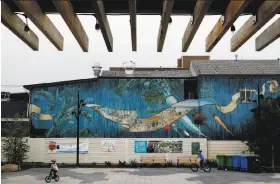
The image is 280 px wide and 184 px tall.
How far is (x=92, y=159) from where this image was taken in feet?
107

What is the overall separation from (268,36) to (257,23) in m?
0.61

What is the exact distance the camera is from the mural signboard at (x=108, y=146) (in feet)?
107

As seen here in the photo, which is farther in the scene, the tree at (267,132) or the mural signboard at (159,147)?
the mural signboard at (159,147)

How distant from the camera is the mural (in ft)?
108

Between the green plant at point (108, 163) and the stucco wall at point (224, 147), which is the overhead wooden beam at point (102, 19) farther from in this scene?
the stucco wall at point (224, 147)

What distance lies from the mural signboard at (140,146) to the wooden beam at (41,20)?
2875cm

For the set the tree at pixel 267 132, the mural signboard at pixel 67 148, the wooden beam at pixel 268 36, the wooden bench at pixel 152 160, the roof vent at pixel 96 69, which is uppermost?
the roof vent at pixel 96 69

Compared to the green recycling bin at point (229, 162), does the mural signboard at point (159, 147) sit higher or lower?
higher

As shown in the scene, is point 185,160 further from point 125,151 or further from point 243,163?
point 243,163

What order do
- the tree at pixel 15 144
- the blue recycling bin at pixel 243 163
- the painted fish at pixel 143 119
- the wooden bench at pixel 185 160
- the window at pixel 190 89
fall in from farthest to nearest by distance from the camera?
1. the window at pixel 190 89
2. the painted fish at pixel 143 119
3. the wooden bench at pixel 185 160
4. the tree at pixel 15 144
5. the blue recycling bin at pixel 243 163

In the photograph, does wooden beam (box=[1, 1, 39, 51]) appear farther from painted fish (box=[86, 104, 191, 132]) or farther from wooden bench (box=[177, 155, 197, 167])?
painted fish (box=[86, 104, 191, 132])

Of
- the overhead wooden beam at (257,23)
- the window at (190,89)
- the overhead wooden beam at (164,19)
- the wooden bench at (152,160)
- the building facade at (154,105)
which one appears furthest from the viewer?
the window at (190,89)

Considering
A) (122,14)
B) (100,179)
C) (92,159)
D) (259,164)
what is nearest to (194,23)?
(122,14)

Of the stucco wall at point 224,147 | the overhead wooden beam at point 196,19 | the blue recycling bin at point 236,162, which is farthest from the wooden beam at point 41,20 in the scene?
the stucco wall at point 224,147
